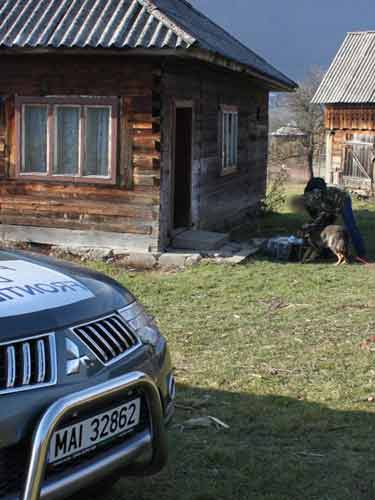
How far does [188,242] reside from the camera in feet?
37.6

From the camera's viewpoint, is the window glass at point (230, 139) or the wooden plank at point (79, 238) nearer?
the wooden plank at point (79, 238)

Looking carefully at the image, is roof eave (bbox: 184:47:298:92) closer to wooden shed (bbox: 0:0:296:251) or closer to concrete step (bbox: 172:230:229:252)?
wooden shed (bbox: 0:0:296:251)

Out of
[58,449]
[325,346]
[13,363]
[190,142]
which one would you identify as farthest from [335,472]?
[190,142]

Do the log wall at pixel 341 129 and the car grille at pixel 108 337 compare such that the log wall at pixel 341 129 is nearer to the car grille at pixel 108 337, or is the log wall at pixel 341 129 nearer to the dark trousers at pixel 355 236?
the dark trousers at pixel 355 236

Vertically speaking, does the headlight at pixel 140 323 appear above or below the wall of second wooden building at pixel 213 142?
below

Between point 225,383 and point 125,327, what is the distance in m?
2.59

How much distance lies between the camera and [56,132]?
11070 millimetres

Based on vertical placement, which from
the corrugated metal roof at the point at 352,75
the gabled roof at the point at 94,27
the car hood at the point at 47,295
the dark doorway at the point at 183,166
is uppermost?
the corrugated metal roof at the point at 352,75

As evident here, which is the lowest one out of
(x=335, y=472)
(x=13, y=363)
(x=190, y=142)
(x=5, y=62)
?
(x=335, y=472)

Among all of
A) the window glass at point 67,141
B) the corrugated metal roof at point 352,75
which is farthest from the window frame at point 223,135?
the corrugated metal roof at point 352,75

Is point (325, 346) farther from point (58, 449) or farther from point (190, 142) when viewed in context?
point (190, 142)

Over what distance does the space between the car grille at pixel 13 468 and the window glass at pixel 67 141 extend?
862cm

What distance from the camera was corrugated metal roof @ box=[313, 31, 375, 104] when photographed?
24.6 m

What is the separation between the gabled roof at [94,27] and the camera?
986 cm
